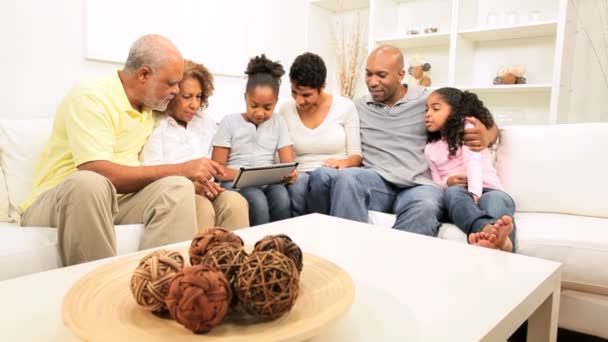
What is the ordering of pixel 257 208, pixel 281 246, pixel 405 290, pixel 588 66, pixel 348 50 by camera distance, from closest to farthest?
1. pixel 281 246
2. pixel 405 290
3. pixel 257 208
4. pixel 588 66
5. pixel 348 50

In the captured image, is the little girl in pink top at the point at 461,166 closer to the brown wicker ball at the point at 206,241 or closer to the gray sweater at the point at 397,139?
the gray sweater at the point at 397,139

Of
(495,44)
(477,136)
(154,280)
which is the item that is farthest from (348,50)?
(154,280)

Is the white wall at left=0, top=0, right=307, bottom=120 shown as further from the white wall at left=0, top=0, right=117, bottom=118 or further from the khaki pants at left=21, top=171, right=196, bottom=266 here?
the khaki pants at left=21, top=171, right=196, bottom=266

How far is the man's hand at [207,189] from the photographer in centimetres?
166

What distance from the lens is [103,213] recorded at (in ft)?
4.31

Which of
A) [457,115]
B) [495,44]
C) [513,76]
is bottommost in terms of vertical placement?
[457,115]

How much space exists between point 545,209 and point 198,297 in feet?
5.42

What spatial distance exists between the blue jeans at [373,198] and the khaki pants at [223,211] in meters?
0.33

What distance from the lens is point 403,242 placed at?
1188 millimetres

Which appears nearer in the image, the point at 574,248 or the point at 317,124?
the point at 574,248

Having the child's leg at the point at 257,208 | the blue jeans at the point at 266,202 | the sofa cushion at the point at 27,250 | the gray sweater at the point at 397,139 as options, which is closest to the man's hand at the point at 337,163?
the gray sweater at the point at 397,139

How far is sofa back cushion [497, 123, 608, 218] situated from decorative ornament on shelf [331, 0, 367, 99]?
5.53ft

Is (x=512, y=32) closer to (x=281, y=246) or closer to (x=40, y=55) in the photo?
(x=40, y=55)

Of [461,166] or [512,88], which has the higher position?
[512,88]
